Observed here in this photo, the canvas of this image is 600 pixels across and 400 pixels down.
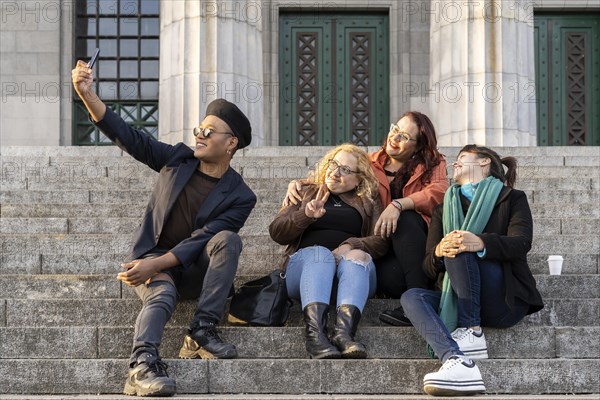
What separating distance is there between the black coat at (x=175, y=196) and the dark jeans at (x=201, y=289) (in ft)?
0.37

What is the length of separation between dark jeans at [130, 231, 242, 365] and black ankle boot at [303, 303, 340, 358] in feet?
1.70

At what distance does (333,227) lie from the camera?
24.9 ft

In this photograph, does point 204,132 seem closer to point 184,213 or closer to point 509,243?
point 184,213

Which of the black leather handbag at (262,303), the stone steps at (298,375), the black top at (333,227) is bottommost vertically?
the stone steps at (298,375)

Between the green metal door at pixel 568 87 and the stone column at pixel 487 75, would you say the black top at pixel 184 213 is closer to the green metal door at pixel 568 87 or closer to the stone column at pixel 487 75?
the stone column at pixel 487 75

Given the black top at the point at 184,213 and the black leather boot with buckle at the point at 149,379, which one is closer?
the black leather boot with buckle at the point at 149,379

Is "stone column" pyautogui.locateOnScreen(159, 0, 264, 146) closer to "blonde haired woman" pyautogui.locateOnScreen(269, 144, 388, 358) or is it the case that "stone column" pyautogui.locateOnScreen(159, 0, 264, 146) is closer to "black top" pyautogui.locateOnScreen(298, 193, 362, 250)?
"blonde haired woman" pyautogui.locateOnScreen(269, 144, 388, 358)

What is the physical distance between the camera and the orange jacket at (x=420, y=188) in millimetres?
7586

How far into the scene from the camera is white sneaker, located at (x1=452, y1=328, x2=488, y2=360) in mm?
6668

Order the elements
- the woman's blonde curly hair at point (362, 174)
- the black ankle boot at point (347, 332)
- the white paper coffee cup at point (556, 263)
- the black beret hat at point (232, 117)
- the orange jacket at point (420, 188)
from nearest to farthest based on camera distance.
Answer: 1. the black ankle boot at point (347, 332)
2. the black beret hat at point (232, 117)
3. the orange jacket at point (420, 188)
4. the woman's blonde curly hair at point (362, 174)
5. the white paper coffee cup at point (556, 263)

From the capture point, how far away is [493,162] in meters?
7.38

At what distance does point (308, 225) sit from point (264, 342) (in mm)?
989

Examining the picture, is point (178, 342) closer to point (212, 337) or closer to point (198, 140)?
point (212, 337)

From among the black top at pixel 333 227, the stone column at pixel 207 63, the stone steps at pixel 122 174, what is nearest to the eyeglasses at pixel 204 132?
the black top at pixel 333 227
